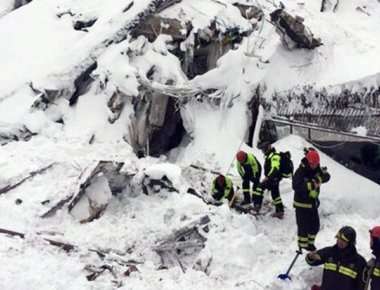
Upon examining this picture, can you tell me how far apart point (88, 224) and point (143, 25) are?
5249 millimetres

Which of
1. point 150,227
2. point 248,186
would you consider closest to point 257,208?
point 248,186

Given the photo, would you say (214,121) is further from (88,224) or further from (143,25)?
A: (88,224)

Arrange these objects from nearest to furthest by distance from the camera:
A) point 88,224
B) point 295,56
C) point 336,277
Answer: point 336,277, point 88,224, point 295,56

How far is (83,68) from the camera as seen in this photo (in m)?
12.1

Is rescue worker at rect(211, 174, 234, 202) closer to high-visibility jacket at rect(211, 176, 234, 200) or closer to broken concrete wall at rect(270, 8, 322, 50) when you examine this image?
high-visibility jacket at rect(211, 176, 234, 200)

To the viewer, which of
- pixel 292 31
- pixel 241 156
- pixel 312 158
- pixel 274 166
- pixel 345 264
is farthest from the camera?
pixel 292 31

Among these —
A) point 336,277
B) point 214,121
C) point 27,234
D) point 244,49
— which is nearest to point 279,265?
point 336,277

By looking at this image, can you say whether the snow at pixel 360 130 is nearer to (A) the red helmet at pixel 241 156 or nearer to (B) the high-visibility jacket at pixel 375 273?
(A) the red helmet at pixel 241 156

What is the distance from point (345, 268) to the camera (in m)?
6.27

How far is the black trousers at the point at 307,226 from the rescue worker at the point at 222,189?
1.65 metres

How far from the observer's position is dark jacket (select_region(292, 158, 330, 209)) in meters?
8.03

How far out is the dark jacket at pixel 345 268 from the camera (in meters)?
6.23

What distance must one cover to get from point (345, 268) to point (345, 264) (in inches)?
1.6

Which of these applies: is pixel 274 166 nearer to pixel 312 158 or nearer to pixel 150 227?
pixel 312 158
